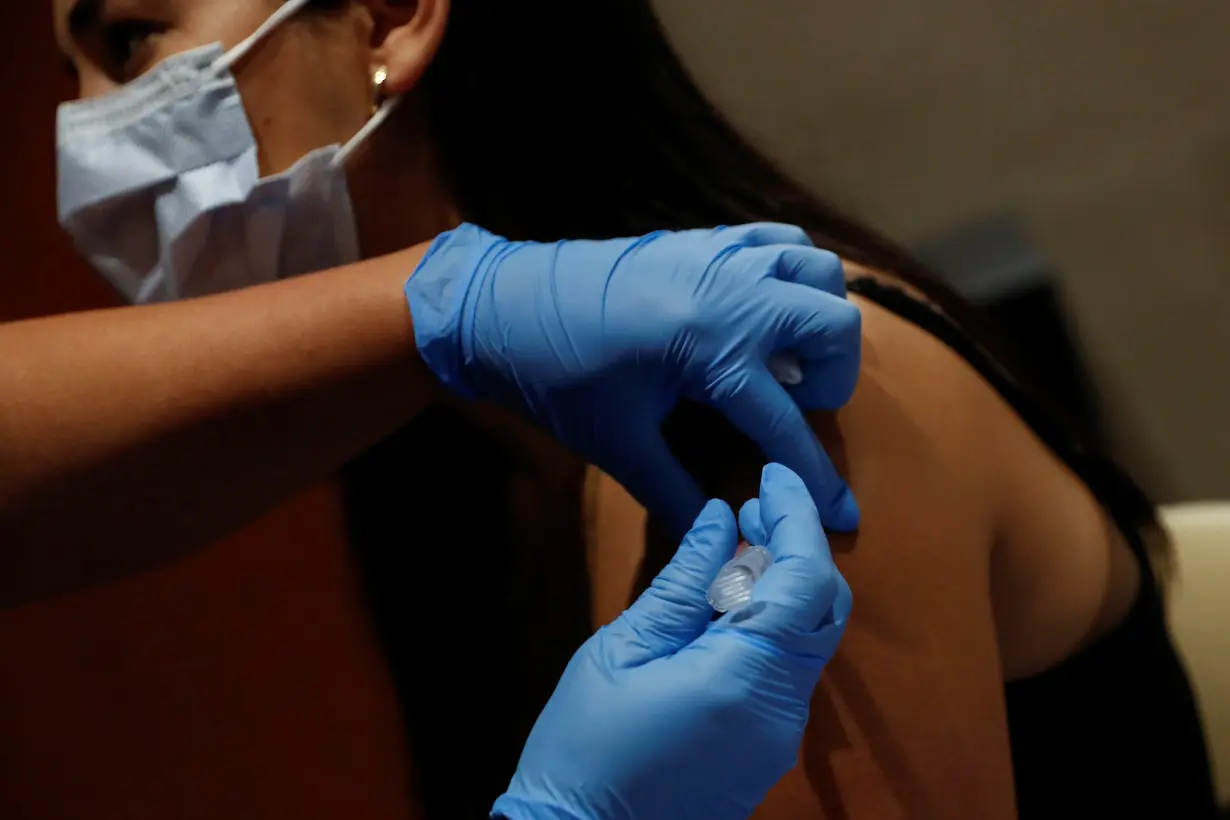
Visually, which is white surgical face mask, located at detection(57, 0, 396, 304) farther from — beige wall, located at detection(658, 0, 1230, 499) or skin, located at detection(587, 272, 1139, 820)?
beige wall, located at detection(658, 0, 1230, 499)

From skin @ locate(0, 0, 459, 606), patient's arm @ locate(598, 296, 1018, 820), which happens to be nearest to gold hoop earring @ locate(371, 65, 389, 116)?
skin @ locate(0, 0, 459, 606)

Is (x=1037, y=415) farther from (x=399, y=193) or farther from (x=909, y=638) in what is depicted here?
(x=399, y=193)

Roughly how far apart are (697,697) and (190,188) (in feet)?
1.71

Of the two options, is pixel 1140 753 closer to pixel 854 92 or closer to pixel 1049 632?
pixel 1049 632

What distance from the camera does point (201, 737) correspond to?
3.83ft

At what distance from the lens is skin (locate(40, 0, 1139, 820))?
1.90 feet

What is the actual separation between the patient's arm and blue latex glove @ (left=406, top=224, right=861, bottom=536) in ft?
0.11

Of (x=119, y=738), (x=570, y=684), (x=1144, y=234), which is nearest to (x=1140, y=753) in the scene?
(x=570, y=684)

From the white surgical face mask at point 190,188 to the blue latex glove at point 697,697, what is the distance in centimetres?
42

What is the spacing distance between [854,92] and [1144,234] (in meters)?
0.62

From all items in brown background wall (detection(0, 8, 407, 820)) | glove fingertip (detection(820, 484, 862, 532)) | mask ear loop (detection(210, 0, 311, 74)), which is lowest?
brown background wall (detection(0, 8, 407, 820))

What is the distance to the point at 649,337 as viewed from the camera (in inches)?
22.3

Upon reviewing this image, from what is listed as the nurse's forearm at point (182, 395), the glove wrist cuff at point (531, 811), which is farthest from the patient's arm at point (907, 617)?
the nurse's forearm at point (182, 395)

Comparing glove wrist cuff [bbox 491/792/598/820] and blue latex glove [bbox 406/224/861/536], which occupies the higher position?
blue latex glove [bbox 406/224/861/536]
